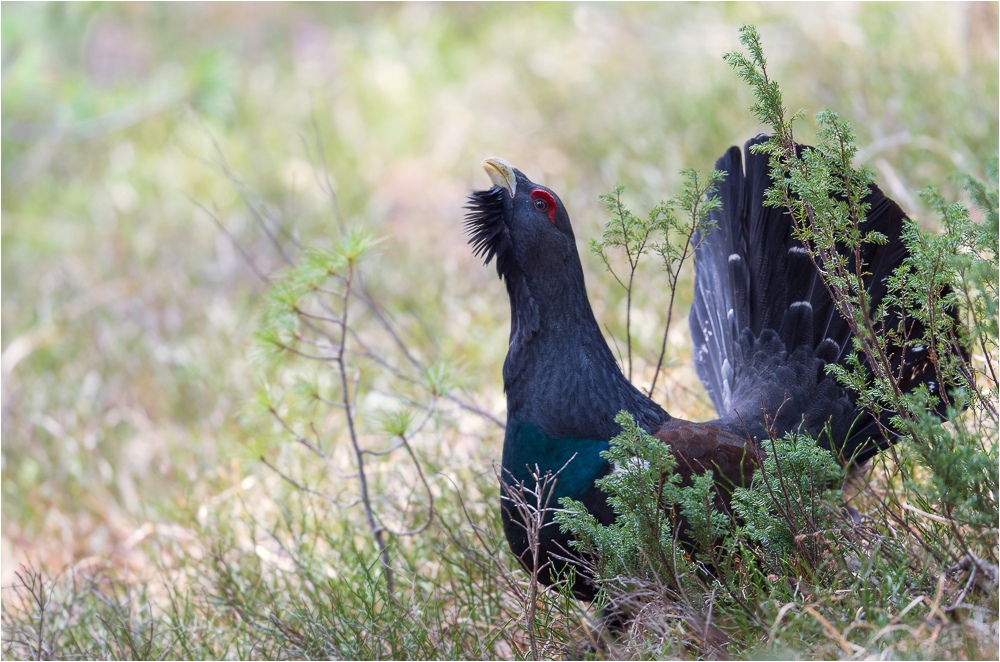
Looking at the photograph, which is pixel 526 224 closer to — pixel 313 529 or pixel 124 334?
pixel 313 529

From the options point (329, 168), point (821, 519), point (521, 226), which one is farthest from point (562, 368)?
point (329, 168)

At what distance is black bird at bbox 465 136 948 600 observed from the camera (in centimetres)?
290

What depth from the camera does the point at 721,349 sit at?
3672 millimetres

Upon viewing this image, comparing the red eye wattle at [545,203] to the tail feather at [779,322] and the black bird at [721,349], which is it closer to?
the black bird at [721,349]

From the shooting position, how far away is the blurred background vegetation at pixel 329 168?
196 inches

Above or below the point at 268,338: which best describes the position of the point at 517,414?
below

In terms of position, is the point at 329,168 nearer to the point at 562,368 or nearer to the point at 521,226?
the point at 521,226

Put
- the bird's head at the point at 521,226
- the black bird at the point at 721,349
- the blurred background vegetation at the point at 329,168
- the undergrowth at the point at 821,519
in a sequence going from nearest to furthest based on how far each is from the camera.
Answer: the undergrowth at the point at 821,519 < the black bird at the point at 721,349 < the bird's head at the point at 521,226 < the blurred background vegetation at the point at 329,168

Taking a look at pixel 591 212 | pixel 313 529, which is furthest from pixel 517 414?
pixel 591 212

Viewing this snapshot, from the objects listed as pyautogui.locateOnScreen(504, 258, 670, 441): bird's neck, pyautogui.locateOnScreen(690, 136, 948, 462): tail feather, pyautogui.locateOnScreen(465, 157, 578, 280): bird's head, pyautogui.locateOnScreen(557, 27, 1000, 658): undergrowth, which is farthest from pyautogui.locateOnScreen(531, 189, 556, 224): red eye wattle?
pyautogui.locateOnScreen(557, 27, 1000, 658): undergrowth

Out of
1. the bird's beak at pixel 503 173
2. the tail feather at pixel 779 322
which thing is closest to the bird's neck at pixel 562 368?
the bird's beak at pixel 503 173

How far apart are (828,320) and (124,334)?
181 inches

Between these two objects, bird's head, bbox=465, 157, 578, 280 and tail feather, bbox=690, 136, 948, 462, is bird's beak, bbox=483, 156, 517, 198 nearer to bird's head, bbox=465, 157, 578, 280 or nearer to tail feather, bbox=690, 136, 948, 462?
bird's head, bbox=465, 157, 578, 280

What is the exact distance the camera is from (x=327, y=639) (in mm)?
3057
